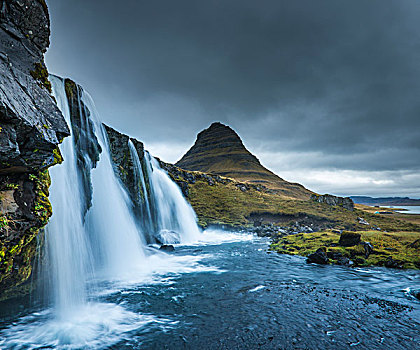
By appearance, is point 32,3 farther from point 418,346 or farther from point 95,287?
point 418,346

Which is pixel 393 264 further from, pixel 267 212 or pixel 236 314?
pixel 267 212

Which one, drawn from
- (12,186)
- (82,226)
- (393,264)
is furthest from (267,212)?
(12,186)

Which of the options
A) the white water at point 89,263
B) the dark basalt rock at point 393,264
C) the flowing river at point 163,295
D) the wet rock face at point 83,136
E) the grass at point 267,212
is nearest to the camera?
the flowing river at point 163,295

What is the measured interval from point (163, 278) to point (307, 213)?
182ft

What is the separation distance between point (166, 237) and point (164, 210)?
6.70 m

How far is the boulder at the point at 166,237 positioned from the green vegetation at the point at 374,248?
16363mm

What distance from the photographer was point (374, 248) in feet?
79.6

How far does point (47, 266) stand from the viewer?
509 inches

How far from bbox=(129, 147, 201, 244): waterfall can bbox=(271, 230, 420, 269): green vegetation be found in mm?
17861

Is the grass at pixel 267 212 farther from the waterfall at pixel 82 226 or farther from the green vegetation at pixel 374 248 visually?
the waterfall at pixel 82 226

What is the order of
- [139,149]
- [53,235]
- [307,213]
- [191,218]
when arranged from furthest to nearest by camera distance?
[307,213]
[191,218]
[139,149]
[53,235]

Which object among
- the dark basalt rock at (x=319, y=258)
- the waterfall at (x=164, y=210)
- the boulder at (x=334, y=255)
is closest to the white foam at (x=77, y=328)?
the dark basalt rock at (x=319, y=258)

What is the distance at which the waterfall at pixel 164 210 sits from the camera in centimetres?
3431

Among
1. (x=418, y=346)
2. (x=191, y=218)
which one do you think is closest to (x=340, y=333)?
(x=418, y=346)
